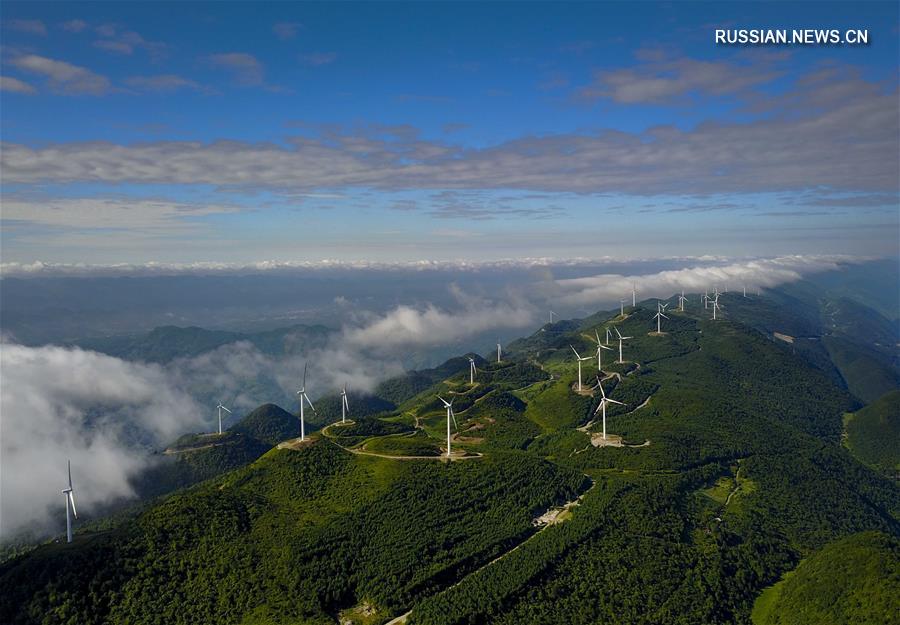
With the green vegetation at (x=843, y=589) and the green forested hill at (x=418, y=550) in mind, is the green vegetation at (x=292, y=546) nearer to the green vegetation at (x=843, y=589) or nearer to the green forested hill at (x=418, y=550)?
the green forested hill at (x=418, y=550)

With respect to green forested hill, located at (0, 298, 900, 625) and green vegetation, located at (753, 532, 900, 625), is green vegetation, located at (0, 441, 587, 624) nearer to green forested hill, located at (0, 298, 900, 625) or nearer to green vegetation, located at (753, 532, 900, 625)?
green forested hill, located at (0, 298, 900, 625)

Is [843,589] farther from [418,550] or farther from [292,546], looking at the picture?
[292,546]

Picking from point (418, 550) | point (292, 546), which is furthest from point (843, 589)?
point (292, 546)

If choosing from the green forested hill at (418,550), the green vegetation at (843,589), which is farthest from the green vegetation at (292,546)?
the green vegetation at (843,589)

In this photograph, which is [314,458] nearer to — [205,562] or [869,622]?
[205,562]

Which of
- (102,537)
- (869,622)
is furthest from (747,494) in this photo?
(102,537)

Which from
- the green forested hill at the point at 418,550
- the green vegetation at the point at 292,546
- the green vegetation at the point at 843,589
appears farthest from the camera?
the green vegetation at the point at 843,589

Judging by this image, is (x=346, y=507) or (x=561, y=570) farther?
(x=346, y=507)

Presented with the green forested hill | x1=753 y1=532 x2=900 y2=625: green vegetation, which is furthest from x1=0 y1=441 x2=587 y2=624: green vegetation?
x1=753 y1=532 x2=900 y2=625: green vegetation
